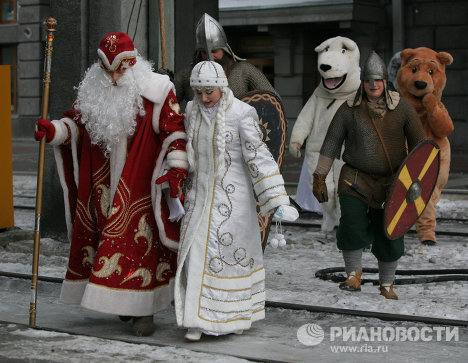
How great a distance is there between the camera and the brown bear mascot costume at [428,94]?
10.2 m

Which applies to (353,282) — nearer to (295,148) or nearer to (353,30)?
(295,148)

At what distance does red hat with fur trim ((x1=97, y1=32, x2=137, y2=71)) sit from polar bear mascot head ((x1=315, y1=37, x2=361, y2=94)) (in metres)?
3.82

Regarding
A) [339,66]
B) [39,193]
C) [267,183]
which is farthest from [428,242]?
[39,193]

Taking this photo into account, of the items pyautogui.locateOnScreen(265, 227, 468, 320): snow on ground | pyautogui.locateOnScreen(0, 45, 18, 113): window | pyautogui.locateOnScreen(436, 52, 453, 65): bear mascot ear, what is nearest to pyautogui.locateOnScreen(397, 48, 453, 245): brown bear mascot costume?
pyautogui.locateOnScreen(436, 52, 453, 65): bear mascot ear

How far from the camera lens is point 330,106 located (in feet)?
34.2

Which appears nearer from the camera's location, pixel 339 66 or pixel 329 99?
pixel 339 66

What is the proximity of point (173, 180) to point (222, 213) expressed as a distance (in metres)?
0.33

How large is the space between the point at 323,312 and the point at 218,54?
2166 millimetres

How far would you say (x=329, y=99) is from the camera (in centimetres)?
1048

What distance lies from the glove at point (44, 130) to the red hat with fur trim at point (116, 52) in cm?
48

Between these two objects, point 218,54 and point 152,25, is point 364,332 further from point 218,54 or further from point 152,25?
point 152,25

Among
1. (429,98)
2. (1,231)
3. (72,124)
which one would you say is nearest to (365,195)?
(72,124)

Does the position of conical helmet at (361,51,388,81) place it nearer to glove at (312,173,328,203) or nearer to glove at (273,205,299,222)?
glove at (312,173,328,203)

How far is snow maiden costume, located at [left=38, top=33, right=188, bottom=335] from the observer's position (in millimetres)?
6695
